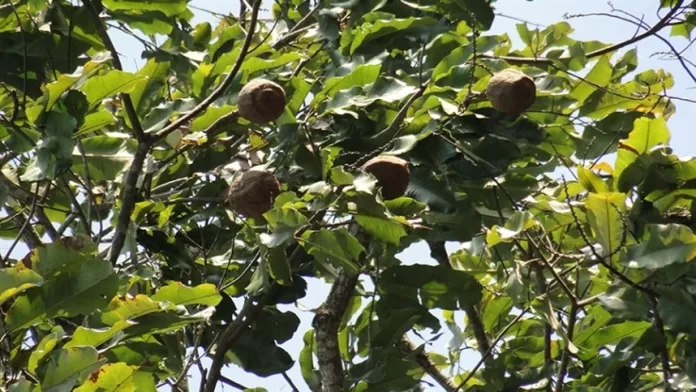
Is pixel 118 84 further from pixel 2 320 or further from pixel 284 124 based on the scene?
pixel 2 320

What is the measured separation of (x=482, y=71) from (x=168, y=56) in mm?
710

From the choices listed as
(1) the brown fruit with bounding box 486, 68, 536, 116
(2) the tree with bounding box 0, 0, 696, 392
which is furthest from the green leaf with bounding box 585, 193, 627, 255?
(1) the brown fruit with bounding box 486, 68, 536, 116

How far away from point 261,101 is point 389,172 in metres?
0.28

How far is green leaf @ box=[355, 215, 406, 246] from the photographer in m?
1.56

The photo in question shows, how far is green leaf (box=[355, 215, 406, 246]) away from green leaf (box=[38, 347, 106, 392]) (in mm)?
464

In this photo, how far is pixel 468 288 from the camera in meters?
1.91

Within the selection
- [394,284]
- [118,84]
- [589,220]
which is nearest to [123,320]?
[118,84]

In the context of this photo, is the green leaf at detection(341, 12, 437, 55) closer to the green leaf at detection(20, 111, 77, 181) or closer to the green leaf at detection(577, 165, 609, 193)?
the green leaf at detection(577, 165, 609, 193)

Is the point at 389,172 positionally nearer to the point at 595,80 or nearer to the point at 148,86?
the point at 148,86

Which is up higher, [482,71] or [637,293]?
[482,71]

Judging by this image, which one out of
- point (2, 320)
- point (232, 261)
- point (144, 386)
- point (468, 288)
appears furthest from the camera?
point (232, 261)

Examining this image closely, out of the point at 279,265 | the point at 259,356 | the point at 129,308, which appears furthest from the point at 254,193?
the point at 259,356

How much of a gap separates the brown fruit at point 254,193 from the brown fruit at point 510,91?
1.38ft

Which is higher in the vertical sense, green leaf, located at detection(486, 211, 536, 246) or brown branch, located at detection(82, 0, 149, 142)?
brown branch, located at detection(82, 0, 149, 142)
